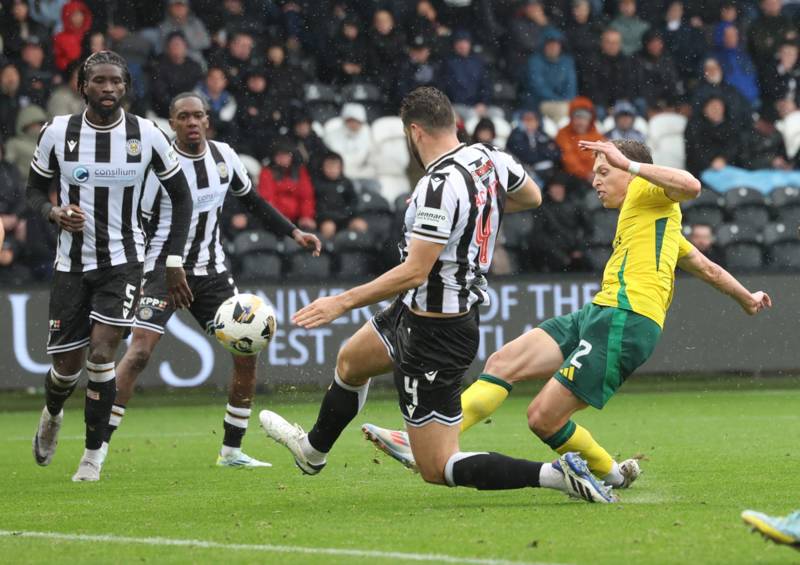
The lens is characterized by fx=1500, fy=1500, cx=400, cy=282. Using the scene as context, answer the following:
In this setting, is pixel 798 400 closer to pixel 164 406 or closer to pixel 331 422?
pixel 164 406

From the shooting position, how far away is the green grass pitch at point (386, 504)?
18.7ft

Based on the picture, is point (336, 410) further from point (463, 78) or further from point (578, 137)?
point (463, 78)

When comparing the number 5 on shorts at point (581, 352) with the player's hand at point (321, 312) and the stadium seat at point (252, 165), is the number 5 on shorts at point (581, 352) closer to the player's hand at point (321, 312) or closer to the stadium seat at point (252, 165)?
the player's hand at point (321, 312)

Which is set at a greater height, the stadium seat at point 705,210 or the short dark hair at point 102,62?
the short dark hair at point 102,62

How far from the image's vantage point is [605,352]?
295 inches

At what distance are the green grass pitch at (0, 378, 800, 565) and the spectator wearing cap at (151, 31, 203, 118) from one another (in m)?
4.99

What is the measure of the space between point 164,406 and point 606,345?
8179 mm

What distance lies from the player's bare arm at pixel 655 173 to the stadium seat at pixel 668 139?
1070cm

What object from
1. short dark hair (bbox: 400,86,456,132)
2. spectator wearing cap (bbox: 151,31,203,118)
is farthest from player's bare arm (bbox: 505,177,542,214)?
spectator wearing cap (bbox: 151,31,203,118)

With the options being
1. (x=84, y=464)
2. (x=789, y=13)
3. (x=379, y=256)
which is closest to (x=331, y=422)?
(x=84, y=464)

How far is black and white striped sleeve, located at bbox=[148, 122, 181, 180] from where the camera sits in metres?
8.70

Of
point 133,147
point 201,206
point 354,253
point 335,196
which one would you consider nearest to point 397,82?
point 335,196

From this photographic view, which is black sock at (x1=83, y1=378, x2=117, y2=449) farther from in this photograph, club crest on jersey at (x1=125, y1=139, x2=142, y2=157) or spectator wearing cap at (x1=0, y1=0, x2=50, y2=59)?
spectator wearing cap at (x1=0, y1=0, x2=50, y2=59)

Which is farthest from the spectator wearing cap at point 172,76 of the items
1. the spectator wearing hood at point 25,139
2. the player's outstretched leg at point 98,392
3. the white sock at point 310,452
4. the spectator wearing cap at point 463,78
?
the white sock at point 310,452
